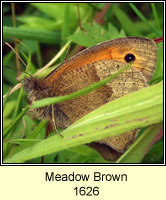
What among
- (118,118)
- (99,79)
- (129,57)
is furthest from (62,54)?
(118,118)

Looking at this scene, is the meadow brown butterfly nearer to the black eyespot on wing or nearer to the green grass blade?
the black eyespot on wing

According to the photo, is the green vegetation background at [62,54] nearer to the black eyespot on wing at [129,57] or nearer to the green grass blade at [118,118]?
the green grass blade at [118,118]

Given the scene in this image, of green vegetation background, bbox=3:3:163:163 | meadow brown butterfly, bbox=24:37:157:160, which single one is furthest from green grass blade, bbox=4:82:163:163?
meadow brown butterfly, bbox=24:37:157:160

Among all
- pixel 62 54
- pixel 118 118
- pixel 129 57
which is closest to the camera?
pixel 118 118

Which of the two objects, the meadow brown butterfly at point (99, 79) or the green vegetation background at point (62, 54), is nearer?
the green vegetation background at point (62, 54)

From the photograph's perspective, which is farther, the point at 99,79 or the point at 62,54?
the point at 62,54

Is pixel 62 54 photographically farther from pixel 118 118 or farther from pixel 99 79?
pixel 118 118

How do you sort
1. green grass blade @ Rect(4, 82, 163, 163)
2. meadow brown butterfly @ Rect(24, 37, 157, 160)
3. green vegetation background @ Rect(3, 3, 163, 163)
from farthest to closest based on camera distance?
1. meadow brown butterfly @ Rect(24, 37, 157, 160)
2. green vegetation background @ Rect(3, 3, 163, 163)
3. green grass blade @ Rect(4, 82, 163, 163)

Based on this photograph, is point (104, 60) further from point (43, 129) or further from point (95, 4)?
point (95, 4)

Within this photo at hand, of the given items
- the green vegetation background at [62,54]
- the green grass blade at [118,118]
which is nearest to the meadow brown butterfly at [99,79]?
the green vegetation background at [62,54]
